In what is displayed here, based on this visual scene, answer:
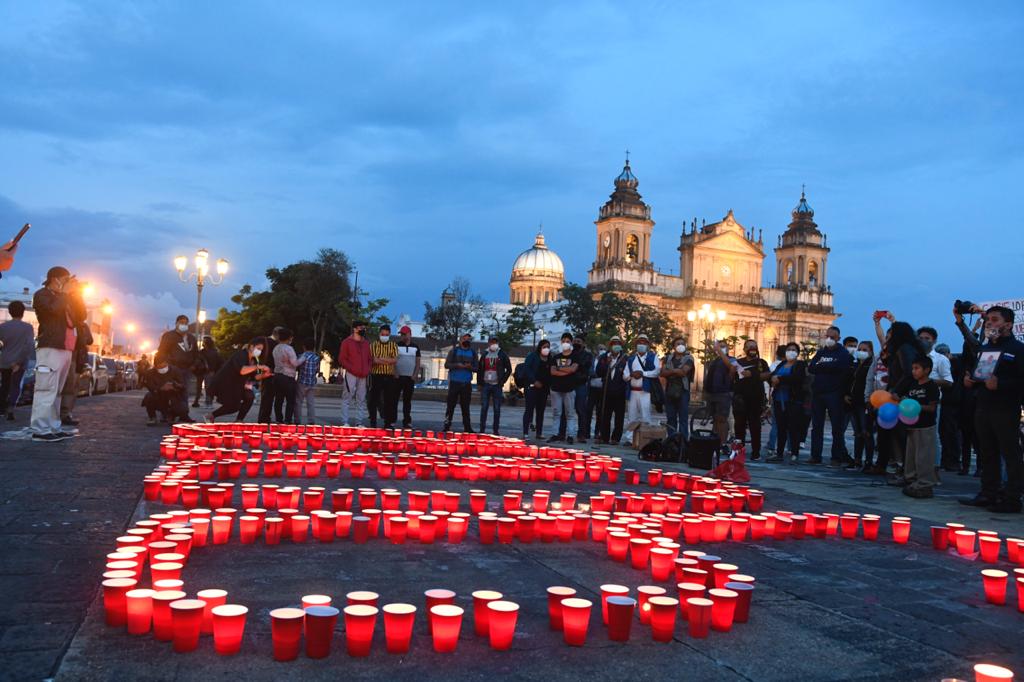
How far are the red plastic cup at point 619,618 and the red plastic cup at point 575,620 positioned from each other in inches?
4.1

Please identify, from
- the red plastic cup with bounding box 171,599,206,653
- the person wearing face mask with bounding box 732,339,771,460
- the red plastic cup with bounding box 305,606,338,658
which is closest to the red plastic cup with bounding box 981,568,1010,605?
the red plastic cup with bounding box 305,606,338,658

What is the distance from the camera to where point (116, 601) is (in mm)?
2746

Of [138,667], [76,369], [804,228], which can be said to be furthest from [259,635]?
[804,228]

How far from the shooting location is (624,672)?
2.56 m

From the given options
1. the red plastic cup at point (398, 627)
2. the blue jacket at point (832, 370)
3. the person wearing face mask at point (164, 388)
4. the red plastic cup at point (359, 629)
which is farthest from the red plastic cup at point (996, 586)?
the person wearing face mask at point (164, 388)

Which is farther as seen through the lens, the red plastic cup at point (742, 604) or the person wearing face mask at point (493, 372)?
the person wearing face mask at point (493, 372)

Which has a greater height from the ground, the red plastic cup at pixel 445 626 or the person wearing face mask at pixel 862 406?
the person wearing face mask at pixel 862 406

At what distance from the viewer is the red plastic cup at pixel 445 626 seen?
2.59 metres

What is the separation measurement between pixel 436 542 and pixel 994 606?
264cm

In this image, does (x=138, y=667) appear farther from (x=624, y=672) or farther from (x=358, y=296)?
(x=358, y=296)

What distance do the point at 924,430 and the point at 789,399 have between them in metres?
3.89

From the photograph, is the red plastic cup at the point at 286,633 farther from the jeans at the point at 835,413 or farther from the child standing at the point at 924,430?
the jeans at the point at 835,413

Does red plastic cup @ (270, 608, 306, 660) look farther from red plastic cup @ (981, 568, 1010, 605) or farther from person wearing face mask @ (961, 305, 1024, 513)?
person wearing face mask @ (961, 305, 1024, 513)

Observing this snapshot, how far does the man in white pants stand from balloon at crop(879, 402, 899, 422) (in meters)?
4.52
